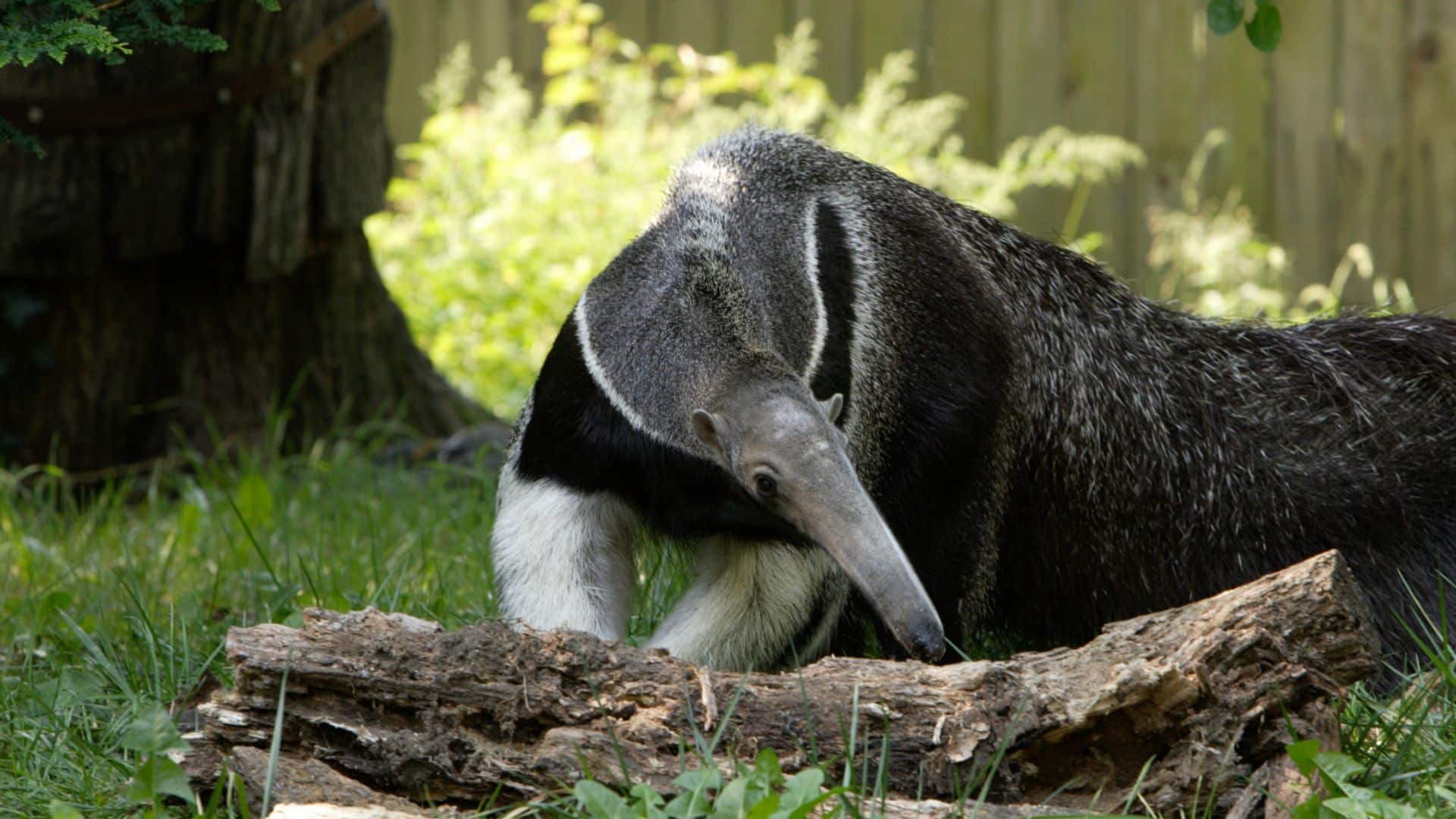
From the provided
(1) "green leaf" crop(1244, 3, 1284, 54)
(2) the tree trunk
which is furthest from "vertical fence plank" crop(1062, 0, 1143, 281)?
(1) "green leaf" crop(1244, 3, 1284, 54)

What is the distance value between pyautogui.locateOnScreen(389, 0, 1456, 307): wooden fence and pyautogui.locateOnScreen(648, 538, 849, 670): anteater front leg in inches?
271

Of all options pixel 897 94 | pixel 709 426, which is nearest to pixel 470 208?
pixel 897 94

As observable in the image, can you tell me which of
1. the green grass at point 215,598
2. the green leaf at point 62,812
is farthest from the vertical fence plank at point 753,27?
the green leaf at point 62,812

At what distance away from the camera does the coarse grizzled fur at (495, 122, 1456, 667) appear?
365cm

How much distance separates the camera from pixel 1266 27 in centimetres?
387

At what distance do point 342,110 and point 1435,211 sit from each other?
6.88 metres

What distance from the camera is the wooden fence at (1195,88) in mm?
9891

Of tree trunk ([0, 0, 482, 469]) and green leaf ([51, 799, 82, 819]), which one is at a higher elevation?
tree trunk ([0, 0, 482, 469])

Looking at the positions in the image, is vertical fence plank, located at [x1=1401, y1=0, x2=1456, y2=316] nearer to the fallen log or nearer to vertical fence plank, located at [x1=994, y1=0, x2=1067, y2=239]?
vertical fence plank, located at [x1=994, y1=0, x2=1067, y2=239]

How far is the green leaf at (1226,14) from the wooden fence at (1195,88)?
21.0ft

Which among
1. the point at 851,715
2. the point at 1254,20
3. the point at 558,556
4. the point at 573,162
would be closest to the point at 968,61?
the point at 573,162

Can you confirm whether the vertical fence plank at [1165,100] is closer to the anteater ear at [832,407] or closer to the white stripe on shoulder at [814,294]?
the white stripe on shoulder at [814,294]

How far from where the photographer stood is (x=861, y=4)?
10.8m

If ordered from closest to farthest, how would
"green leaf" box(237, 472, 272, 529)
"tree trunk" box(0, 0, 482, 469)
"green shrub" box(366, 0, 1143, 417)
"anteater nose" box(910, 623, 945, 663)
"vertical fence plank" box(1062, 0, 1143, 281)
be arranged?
1. "anteater nose" box(910, 623, 945, 663)
2. "green leaf" box(237, 472, 272, 529)
3. "tree trunk" box(0, 0, 482, 469)
4. "green shrub" box(366, 0, 1143, 417)
5. "vertical fence plank" box(1062, 0, 1143, 281)
